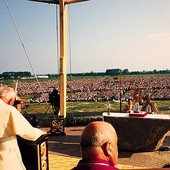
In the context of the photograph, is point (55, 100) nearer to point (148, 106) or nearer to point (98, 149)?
point (148, 106)

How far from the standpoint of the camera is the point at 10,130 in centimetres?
407

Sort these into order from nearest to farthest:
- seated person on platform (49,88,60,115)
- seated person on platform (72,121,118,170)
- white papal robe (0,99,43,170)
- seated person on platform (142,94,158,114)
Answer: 1. seated person on platform (72,121,118,170)
2. white papal robe (0,99,43,170)
3. seated person on platform (142,94,158,114)
4. seated person on platform (49,88,60,115)

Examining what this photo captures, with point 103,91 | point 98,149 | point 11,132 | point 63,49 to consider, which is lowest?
point 103,91

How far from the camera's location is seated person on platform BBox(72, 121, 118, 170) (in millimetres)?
1930

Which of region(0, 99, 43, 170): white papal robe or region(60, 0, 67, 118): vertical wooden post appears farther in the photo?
region(60, 0, 67, 118): vertical wooden post

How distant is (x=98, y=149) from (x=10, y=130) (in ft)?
7.43

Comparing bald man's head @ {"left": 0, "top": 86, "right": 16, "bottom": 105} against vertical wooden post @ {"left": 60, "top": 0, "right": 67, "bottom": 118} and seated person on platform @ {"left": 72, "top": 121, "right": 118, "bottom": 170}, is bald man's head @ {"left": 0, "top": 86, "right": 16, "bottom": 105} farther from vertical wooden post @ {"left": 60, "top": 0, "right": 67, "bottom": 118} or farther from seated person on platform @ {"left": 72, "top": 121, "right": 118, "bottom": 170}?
vertical wooden post @ {"left": 60, "top": 0, "right": 67, "bottom": 118}

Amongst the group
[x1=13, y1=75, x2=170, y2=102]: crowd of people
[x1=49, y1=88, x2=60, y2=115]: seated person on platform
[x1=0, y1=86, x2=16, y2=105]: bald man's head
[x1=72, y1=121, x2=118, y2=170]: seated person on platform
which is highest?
[x1=0, y1=86, x2=16, y2=105]: bald man's head

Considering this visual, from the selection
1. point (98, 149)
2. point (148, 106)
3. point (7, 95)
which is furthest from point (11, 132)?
point (148, 106)

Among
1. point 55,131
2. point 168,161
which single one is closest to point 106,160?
point 168,161

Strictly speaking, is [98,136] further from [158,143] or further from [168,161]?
[158,143]

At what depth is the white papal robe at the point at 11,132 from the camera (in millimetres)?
3990

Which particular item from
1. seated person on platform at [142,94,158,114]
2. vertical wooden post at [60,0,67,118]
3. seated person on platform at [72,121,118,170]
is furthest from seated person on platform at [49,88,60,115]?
seated person on platform at [72,121,118,170]

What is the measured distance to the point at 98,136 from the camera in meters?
2.02
